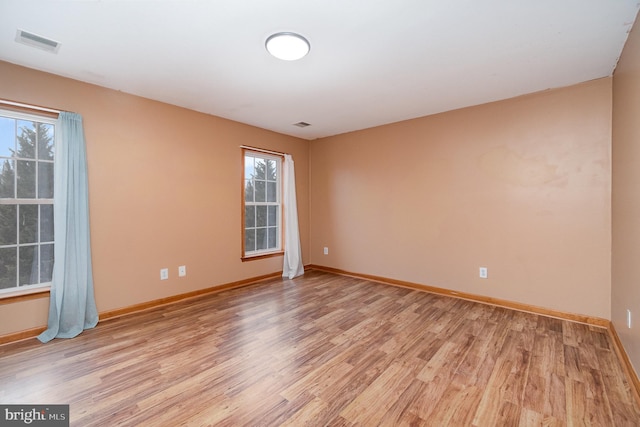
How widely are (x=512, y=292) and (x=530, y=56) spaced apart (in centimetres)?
244

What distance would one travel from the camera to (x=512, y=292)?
3209 millimetres

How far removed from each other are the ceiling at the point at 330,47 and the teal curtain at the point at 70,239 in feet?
2.13

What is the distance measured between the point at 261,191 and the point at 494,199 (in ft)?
10.8

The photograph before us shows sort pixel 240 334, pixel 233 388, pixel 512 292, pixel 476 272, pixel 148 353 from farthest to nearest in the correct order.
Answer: pixel 476 272 < pixel 512 292 < pixel 240 334 < pixel 148 353 < pixel 233 388

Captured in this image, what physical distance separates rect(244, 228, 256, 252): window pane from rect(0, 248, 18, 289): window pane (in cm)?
238

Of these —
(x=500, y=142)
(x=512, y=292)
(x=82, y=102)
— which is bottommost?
(x=512, y=292)

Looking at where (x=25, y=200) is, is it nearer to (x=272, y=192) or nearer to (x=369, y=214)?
(x=272, y=192)

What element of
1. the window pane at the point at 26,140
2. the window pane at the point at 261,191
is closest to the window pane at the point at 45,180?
the window pane at the point at 26,140

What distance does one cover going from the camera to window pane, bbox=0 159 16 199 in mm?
2424

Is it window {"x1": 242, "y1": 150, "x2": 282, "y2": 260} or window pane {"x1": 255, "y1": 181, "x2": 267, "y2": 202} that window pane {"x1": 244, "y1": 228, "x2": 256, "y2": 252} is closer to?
window {"x1": 242, "y1": 150, "x2": 282, "y2": 260}

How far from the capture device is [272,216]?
474 cm

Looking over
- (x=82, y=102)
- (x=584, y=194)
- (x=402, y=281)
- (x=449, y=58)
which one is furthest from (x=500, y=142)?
(x=82, y=102)

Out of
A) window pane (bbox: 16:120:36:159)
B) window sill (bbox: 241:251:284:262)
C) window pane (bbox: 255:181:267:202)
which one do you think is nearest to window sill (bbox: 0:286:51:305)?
window pane (bbox: 16:120:36:159)

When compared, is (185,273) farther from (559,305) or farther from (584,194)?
(584,194)
